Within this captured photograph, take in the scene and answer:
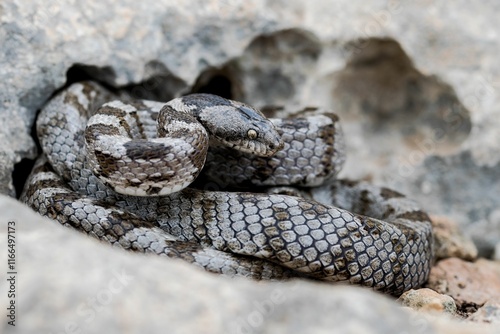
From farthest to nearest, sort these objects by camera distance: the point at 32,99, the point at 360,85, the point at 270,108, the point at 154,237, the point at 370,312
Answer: the point at 360,85
the point at 270,108
the point at 32,99
the point at 154,237
the point at 370,312

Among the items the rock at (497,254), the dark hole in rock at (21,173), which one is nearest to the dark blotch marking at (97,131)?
the dark hole in rock at (21,173)

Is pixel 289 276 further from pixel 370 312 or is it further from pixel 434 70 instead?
pixel 434 70

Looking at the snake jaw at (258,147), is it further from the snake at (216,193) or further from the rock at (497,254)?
the rock at (497,254)

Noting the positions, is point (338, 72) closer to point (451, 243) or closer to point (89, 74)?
point (451, 243)

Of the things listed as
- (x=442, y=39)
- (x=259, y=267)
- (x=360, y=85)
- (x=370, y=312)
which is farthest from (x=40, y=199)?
(x=442, y=39)

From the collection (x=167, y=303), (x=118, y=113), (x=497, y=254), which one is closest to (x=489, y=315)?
(x=167, y=303)

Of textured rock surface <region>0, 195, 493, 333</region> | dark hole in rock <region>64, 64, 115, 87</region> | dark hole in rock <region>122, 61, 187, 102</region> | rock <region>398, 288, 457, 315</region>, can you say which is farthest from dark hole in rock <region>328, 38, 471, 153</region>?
textured rock surface <region>0, 195, 493, 333</region>

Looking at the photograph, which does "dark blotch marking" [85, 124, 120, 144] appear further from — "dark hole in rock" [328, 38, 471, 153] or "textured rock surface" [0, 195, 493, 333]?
"dark hole in rock" [328, 38, 471, 153]
